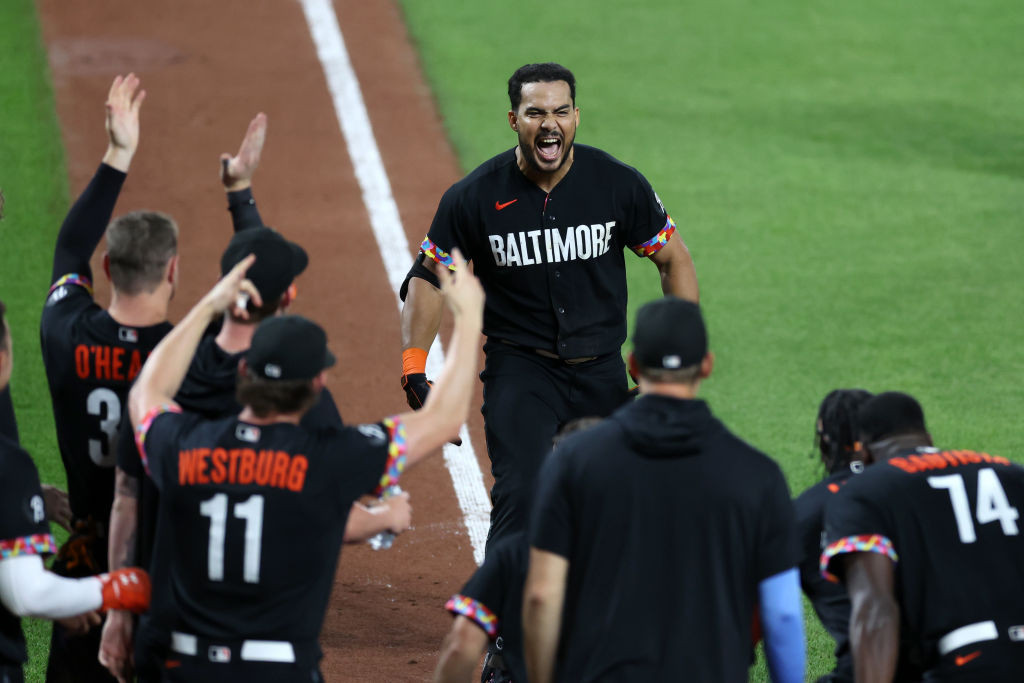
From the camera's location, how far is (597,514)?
12.3 ft

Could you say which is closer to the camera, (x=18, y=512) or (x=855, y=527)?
(x=18, y=512)

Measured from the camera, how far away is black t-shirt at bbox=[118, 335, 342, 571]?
425 centimetres

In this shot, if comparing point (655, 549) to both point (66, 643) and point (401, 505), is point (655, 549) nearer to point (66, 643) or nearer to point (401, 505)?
point (401, 505)

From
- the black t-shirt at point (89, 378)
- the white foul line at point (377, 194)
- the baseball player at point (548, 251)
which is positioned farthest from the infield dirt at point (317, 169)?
the black t-shirt at point (89, 378)

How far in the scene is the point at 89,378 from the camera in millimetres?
4594

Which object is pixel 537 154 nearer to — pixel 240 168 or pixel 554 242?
pixel 554 242

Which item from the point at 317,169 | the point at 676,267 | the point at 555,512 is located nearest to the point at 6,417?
the point at 555,512

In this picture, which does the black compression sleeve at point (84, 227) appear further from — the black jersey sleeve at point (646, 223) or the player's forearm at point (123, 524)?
the black jersey sleeve at point (646, 223)

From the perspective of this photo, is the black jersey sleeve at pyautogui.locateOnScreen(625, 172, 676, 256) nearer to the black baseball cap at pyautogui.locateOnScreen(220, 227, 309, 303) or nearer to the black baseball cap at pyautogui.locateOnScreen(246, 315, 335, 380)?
the black baseball cap at pyautogui.locateOnScreen(220, 227, 309, 303)

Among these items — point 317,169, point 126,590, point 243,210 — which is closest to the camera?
point 126,590

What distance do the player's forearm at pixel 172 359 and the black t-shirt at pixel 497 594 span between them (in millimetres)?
1030

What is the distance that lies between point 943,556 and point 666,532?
1021mm

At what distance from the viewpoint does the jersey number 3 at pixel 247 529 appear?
148 inches

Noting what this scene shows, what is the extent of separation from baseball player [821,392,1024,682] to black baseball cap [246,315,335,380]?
5.42 ft
